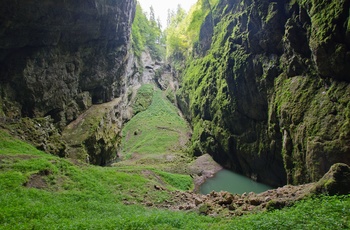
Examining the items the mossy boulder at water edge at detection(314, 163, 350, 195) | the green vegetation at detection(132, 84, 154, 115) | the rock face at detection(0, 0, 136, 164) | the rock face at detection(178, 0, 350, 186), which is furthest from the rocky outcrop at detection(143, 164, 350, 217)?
the green vegetation at detection(132, 84, 154, 115)

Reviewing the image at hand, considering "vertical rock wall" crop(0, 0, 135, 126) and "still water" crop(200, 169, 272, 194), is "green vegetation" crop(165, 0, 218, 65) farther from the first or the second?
"still water" crop(200, 169, 272, 194)

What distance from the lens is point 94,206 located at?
15195 mm

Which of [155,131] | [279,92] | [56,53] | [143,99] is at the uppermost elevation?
[143,99]

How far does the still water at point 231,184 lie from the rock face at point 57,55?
16.0 metres

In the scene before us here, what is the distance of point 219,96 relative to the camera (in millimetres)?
41406

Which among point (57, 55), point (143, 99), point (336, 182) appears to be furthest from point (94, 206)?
point (143, 99)

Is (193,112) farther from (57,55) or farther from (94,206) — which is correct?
(94,206)

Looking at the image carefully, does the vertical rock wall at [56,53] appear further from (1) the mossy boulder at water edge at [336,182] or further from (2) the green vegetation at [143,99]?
(2) the green vegetation at [143,99]

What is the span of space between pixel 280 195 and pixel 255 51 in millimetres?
21284

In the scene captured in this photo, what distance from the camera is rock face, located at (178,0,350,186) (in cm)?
2031

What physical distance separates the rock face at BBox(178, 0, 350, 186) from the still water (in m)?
1.20

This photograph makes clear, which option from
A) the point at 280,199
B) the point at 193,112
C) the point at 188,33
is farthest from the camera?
the point at 188,33

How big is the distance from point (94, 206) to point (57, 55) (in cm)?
2594

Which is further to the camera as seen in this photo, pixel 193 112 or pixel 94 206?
pixel 193 112
